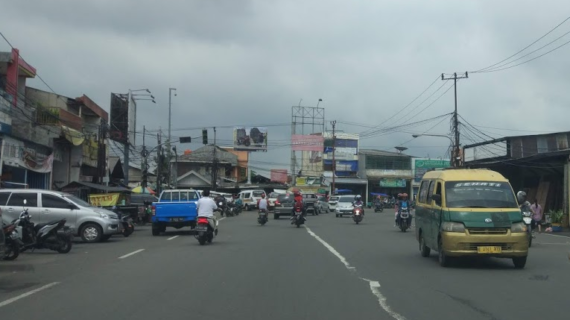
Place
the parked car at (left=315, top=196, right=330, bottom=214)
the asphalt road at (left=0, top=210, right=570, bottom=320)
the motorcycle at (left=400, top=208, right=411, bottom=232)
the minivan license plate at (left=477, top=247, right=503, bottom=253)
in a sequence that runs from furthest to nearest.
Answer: the parked car at (left=315, top=196, right=330, bottom=214) → the motorcycle at (left=400, top=208, right=411, bottom=232) → the minivan license plate at (left=477, top=247, right=503, bottom=253) → the asphalt road at (left=0, top=210, right=570, bottom=320)

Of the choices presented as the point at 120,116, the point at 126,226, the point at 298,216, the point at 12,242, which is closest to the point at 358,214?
the point at 298,216

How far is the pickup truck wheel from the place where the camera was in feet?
67.6

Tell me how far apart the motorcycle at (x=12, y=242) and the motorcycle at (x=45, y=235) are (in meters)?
0.80

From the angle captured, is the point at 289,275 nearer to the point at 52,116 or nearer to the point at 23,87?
the point at 52,116

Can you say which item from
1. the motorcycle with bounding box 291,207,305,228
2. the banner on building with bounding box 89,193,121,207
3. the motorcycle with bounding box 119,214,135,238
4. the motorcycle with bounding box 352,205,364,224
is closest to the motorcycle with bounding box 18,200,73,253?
the motorcycle with bounding box 119,214,135,238

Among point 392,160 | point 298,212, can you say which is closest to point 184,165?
point 392,160

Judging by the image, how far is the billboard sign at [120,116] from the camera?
43.2 meters

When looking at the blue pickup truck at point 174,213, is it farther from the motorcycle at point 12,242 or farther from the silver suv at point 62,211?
the motorcycle at point 12,242

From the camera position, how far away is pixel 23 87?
33.8m

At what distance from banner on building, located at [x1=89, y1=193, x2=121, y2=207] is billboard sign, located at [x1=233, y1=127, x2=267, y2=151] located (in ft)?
165

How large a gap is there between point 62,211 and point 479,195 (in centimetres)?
1393

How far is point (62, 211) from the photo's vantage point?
65.8ft

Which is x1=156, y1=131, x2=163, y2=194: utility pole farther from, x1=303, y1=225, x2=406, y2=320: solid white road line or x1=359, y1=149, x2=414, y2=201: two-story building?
x1=359, y1=149, x2=414, y2=201: two-story building

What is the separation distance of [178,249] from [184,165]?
61649 millimetres
